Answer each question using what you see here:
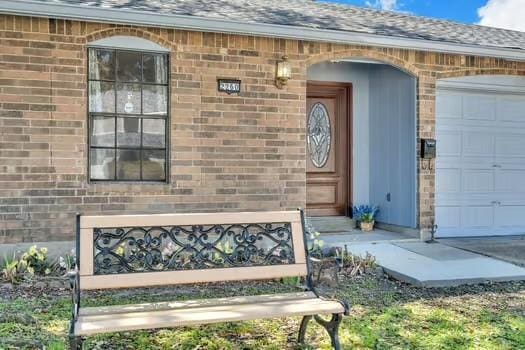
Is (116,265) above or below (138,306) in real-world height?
above

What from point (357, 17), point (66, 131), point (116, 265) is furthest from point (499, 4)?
point (116, 265)

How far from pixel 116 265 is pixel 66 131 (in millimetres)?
2978

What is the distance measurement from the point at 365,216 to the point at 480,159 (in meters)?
2.06

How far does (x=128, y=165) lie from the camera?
6500 millimetres

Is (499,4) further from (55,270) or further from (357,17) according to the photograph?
(55,270)

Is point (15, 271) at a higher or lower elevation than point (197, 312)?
lower

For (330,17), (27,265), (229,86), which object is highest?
(330,17)

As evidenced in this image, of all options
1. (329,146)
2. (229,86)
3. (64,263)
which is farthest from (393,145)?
(64,263)

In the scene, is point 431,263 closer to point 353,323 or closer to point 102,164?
point 353,323

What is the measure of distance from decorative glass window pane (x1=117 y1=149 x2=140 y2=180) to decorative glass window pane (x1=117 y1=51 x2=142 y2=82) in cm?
91

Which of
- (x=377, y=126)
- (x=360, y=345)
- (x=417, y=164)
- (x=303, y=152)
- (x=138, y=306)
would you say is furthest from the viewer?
(x=377, y=126)

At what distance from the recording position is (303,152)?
282 inches

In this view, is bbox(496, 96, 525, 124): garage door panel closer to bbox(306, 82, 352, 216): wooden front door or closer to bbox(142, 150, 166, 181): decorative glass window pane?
bbox(306, 82, 352, 216): wooden front door

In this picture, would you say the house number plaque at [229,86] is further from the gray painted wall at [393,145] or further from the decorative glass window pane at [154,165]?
the gray painted wall at [393,145]
